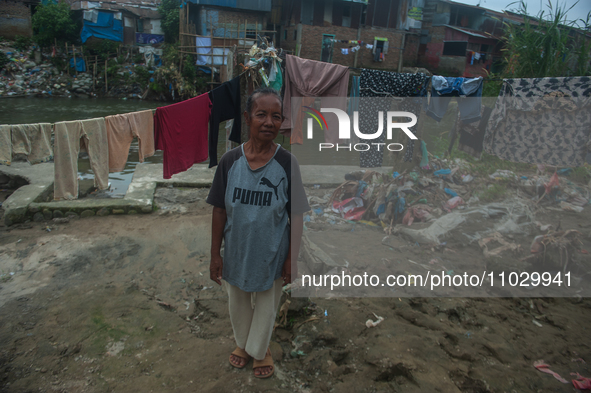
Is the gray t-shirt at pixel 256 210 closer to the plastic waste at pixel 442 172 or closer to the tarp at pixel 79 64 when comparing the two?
the plastic waste at pixel 442 172

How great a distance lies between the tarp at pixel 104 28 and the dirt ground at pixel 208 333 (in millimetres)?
20548

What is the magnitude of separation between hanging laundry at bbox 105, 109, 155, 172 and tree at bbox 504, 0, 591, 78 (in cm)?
524

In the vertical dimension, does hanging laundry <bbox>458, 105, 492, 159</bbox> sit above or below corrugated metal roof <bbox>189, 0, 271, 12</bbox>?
below

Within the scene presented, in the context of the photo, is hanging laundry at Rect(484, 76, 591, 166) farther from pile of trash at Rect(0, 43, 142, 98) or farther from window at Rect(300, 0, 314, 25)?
pile of trash at Rect(0, 43, 142, 98)

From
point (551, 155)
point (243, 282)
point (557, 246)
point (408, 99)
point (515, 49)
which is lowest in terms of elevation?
point (557, 246)

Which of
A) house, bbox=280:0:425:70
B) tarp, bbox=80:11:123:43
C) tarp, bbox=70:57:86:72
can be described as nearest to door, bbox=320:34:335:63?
house, bbox=280:0:425:70

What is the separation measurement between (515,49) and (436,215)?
2757 mm

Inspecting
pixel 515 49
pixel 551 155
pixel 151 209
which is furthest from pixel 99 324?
pixel 515 49

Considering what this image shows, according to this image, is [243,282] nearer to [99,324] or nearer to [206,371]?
[206,371]

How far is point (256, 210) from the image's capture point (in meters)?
1.90

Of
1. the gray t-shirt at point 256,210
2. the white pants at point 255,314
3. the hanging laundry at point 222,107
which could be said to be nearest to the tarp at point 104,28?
the hanging laundry at point 222,107

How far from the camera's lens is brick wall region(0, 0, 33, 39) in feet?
66.2

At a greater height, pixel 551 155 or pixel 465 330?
pixel 551 155

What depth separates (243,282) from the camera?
1997mm
